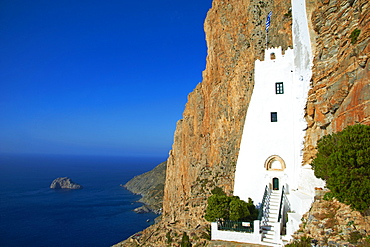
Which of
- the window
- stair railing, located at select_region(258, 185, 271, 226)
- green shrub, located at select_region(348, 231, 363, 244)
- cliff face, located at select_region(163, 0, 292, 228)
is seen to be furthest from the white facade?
cliff face, located at select_region(163, 0, 292, 228)

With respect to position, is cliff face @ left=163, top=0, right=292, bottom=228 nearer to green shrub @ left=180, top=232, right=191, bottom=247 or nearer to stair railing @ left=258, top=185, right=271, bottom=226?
green shrub @ left=180, top=232, right=191, bottom=247

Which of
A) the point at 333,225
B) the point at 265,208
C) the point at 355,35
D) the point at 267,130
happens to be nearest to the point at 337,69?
the point at 355,35

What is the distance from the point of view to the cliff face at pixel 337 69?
13.6 meters

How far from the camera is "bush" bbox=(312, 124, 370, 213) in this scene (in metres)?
10.5

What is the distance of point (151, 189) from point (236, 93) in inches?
3130

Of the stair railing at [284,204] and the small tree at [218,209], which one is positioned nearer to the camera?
the small tree at [218,209]

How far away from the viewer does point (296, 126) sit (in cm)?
1888

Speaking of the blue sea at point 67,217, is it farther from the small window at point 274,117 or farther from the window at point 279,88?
the window at point 279,88

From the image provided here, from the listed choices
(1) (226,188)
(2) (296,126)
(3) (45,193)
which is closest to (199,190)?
(1) (226,188)

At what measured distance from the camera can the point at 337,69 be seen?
52.3 ft

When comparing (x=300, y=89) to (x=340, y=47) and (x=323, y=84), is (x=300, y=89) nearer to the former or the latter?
(x=323, y=84)

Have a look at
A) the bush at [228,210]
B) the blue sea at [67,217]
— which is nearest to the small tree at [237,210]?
the bush at [228,210]

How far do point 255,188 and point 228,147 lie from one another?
55.5ft

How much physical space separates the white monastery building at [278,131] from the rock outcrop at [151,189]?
66.7 m
